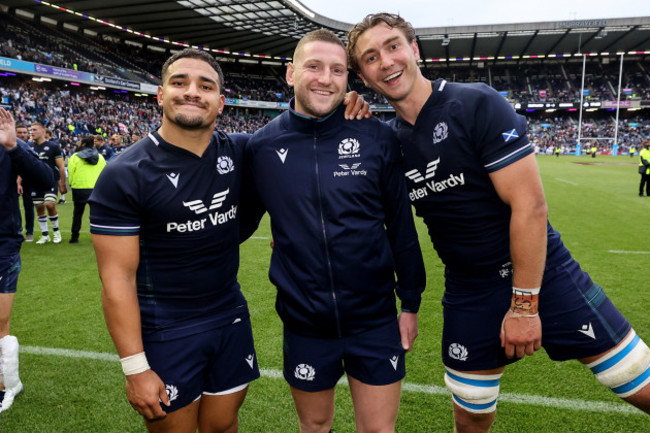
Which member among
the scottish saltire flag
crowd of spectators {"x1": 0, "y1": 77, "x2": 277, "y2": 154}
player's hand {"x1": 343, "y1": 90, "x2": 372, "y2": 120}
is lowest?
the scottish saltire flag

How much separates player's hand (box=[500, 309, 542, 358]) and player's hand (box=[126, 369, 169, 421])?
1702mm

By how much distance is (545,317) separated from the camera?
2.21 meters

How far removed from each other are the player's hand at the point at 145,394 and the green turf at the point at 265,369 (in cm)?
118

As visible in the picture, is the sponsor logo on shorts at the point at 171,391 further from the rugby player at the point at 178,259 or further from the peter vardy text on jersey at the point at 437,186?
the peter vardy text on jersey at the point at 437,186

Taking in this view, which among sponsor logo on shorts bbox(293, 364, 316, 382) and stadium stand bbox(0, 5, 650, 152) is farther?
stadium stand bbox(0, 5, 650, 152)

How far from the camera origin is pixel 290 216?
2172mm

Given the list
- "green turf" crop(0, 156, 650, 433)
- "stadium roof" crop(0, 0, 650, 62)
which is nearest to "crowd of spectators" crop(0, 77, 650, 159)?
"stadium roof" crop(0, 0, 650, 62)

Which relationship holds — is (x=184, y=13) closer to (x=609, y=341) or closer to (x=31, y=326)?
(x=31, y=326)

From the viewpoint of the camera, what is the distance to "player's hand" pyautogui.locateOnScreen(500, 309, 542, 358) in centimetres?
207

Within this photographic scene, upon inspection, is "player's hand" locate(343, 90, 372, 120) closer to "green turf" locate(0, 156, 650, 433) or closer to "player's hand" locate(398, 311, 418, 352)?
"player's hand" locate(398, 311, 418, 352)

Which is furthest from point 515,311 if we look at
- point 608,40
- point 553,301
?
point 608,40

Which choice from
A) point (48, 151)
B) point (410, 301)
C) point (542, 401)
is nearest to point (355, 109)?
point (410, 301)

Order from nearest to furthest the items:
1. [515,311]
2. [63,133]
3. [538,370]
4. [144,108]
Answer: [515,311] < [538,370] < [63,133] < [144,108]

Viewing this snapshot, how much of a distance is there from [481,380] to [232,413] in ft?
4.59
